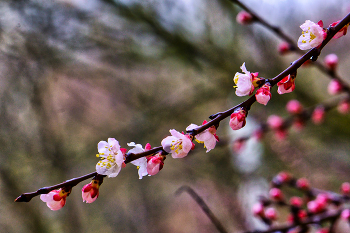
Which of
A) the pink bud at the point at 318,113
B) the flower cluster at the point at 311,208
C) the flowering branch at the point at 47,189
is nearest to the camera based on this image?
the flowering branch at the point at 47,189

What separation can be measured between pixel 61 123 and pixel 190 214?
2050 millimetres

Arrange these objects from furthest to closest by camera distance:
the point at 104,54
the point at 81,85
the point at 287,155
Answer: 1. the point at 287,155
2. the point at 81,85
3. the point at 104,54

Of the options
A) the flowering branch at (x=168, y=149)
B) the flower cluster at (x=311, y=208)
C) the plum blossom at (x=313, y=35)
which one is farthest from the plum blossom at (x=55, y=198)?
the flower cluster at (x=311, y=208)

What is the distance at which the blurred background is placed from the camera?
168 centimetres

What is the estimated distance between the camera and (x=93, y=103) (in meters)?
2.42

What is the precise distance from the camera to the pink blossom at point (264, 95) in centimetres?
47

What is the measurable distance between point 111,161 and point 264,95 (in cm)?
33

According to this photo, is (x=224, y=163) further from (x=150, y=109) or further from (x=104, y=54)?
(x=104, y=54)

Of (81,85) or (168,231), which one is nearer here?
(81,85)

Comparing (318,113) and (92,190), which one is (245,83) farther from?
(318,113)

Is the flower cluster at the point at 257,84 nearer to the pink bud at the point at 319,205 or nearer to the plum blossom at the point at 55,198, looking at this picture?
the plum blossom at the point at 55,198

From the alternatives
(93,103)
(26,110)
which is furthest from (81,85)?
(26,110)

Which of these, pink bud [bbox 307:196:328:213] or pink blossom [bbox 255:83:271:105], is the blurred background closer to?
pink bud [bbox 307:196:328:213]

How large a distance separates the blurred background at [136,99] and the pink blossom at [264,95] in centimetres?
87
